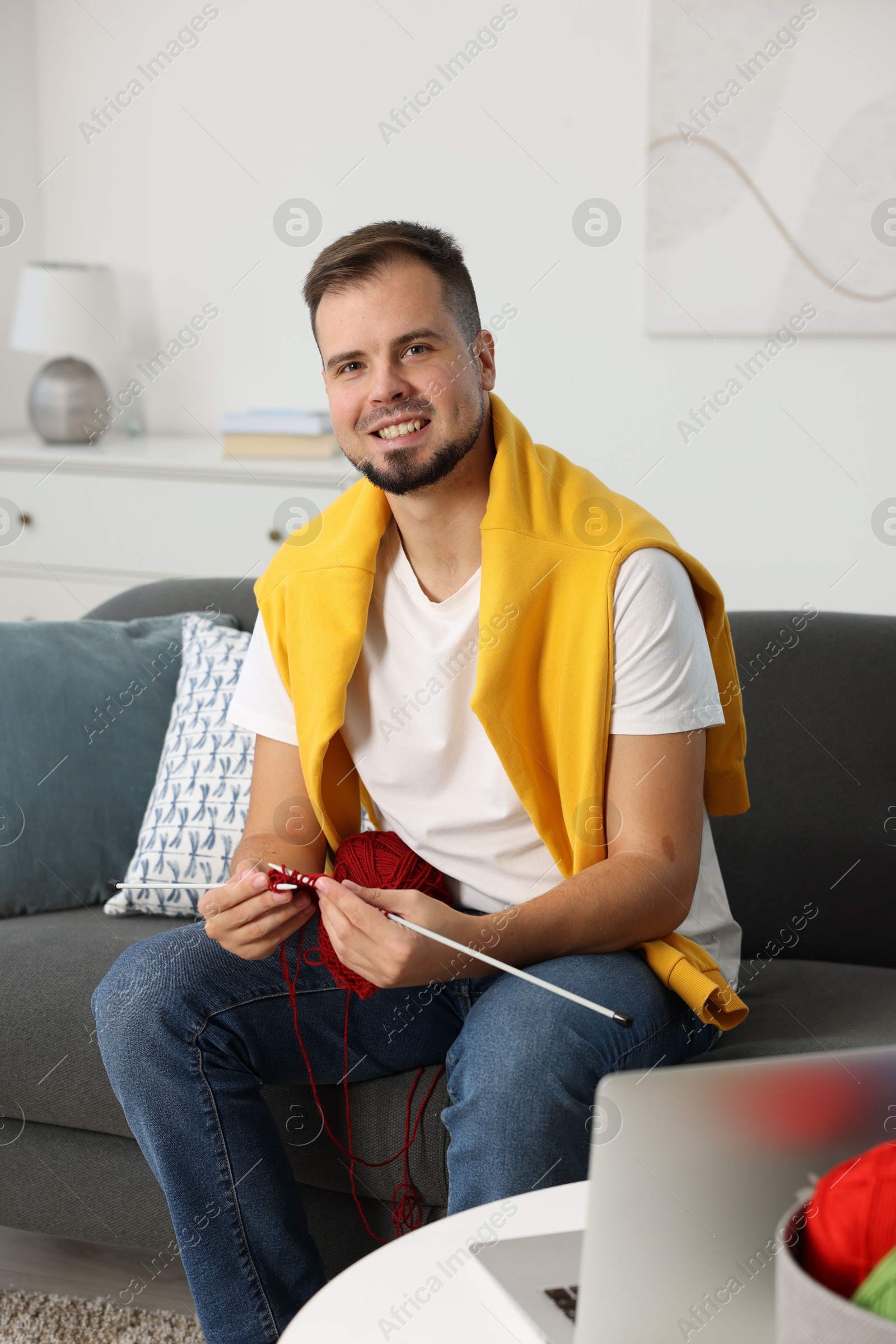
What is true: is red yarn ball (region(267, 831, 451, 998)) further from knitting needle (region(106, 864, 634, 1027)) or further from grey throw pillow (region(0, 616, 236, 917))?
grey throw pillow (region(0, 616, 236, 917))

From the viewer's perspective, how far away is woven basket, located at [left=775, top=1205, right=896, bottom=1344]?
1.93 ft

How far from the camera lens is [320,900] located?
51.5 inches

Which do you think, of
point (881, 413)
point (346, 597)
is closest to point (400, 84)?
point (881, 413)

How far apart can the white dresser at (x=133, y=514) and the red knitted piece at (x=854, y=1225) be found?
8.20 feet

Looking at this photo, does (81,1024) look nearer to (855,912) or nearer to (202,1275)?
(202,1275)

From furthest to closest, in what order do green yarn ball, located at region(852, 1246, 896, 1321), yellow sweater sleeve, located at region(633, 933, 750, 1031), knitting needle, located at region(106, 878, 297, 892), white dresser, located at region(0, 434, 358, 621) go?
white dresser, located at region(0, 434, 358, 621) < knitting needle, located at region(106, 878, 297, 892) < yellow sweater sleeve, located at region(633, 933, 750, 1031) < green yarn ball, located at region(852, 1246, 896, 1321)

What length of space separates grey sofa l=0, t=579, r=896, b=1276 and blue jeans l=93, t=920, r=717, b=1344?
0.34 ft

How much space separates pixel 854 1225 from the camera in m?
0.61

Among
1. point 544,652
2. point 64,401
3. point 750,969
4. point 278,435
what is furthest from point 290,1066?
point 64,401

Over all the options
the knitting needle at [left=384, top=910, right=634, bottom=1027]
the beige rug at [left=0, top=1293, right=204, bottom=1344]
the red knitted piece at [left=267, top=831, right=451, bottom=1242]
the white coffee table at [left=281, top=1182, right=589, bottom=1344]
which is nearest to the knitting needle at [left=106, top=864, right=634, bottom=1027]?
the knitting needle at [left=384, top=910, right=634, bottom=1027]

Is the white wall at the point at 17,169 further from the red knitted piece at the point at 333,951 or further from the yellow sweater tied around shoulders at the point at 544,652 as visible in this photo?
the red knitted piece at the point at 333,951

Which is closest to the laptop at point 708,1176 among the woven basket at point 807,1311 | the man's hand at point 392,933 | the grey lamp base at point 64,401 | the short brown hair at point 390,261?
the woven basket at point 807,1311

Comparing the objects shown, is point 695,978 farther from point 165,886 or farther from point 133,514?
point 133,514

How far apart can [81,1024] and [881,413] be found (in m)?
2.20
